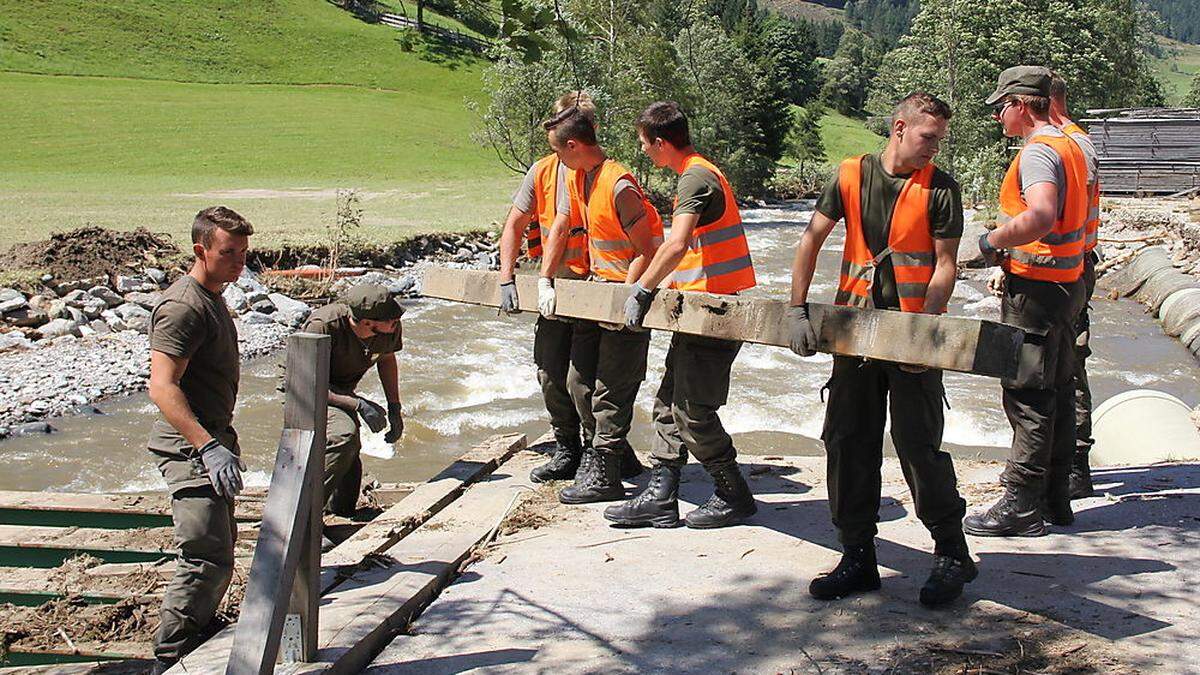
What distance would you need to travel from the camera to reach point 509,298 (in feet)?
21.0

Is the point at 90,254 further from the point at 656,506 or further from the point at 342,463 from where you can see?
the point at 656,506

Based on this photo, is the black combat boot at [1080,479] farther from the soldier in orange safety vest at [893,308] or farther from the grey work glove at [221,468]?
the grey work glove at [221,468]

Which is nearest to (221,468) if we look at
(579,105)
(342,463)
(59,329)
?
(342,463)

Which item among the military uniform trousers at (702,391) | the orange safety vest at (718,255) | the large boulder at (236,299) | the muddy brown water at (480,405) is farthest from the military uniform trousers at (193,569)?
the large boulder at (236,299)

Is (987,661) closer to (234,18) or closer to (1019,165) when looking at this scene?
(1019,165)

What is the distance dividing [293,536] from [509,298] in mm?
2943

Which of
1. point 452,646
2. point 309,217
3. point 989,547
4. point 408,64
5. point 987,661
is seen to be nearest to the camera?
point 987,661

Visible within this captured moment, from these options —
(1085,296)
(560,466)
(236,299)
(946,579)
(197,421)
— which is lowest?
(236,299)

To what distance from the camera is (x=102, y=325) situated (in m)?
13.5

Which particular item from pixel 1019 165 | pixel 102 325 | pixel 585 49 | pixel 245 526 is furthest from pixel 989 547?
pixel 585 49

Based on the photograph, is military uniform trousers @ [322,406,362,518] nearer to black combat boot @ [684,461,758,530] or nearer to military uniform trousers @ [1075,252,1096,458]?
black combat boot @ [684,461,758,530]

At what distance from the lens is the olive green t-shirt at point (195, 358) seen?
14.8ft

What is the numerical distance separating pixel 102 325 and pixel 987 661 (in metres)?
12.1

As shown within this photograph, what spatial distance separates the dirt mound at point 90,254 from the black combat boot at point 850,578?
41.5 ft
